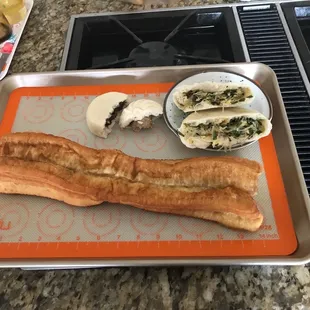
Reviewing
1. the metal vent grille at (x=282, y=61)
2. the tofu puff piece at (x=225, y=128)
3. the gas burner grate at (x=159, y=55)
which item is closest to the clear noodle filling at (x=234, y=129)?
the tofu puff piece at (x=225, y=128)

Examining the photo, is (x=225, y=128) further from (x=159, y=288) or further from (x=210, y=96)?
(x=159, y=288)

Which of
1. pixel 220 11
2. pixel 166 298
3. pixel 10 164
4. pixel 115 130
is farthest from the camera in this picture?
pixel 220 11

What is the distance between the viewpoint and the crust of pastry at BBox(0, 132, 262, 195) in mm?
662

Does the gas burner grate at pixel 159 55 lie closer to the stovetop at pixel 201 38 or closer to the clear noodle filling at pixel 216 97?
the stovetop at pixel 201 38

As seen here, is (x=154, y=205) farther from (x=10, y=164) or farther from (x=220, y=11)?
(x=220, y=11)

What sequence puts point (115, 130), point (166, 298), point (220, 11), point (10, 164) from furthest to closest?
point (220, 11)
point (115, 130)
point (10, 164)
point (166, 298)

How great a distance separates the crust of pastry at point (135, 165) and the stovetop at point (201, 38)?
29 cm

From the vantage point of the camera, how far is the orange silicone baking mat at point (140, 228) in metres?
0.64

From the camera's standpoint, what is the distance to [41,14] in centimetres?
112

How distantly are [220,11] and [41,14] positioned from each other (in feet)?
1.67

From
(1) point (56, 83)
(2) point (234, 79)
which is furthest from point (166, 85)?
(1) point (56, 83)

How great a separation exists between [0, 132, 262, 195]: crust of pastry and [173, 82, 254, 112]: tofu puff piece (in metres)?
0.12

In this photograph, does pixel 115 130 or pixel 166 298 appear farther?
pixel 115 130

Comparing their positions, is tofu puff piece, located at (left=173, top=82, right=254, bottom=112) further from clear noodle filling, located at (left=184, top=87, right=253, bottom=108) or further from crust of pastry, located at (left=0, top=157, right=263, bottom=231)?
crust of pastry, located at (left=0, top=157, right=263, bottom=231)
